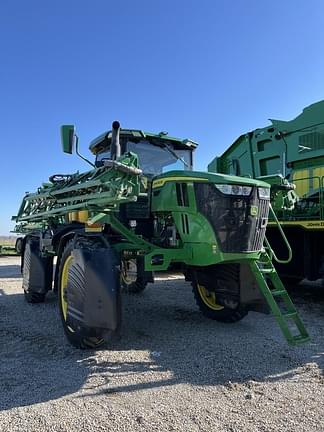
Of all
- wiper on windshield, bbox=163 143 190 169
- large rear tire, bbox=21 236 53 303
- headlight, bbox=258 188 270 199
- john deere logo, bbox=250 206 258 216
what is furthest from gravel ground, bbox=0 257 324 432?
wiper on windshield, bbox=163 143 190 169

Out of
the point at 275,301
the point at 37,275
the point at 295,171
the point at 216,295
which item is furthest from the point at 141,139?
the point at 295,171

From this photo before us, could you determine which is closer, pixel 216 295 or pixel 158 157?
pixel 216 295

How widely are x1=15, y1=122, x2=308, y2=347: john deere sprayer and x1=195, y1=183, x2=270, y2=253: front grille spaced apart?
0.01 meters

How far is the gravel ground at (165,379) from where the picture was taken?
9.53ft

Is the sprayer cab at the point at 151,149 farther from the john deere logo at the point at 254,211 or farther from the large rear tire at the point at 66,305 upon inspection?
the john deere logo at the point at 254,211

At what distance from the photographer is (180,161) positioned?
6027 mm

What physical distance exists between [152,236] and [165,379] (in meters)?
2.00

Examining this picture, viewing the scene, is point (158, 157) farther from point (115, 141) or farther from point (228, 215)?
point (228, 215)

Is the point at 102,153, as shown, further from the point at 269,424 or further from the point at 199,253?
the point at 269,424

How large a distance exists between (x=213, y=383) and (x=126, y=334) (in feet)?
5.97

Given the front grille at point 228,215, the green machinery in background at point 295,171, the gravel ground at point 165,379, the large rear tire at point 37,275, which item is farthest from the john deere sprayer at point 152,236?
the green machinery in background at point 295,171

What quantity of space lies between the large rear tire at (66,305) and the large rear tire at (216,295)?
1.75m

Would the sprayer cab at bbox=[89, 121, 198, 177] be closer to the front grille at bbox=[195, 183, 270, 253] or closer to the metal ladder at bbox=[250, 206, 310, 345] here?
the front grille at bbox=[195, 183, 270, 253]

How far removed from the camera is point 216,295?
5.69 metres
